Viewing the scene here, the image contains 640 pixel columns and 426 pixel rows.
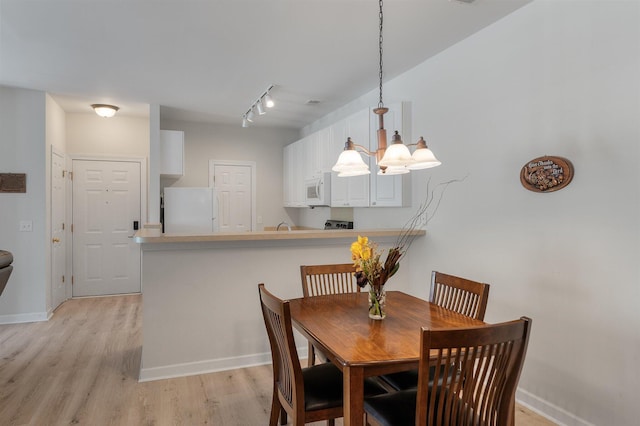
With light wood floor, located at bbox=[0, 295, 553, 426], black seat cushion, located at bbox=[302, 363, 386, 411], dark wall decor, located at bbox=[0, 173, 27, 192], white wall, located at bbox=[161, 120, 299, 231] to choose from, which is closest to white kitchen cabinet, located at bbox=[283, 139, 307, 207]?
white wall, located at bbox=[161, 120, 299, 231]

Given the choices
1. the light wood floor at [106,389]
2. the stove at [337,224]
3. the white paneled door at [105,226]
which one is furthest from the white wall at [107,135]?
the stove at [337,224]

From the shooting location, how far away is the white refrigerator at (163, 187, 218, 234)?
517 centimetres

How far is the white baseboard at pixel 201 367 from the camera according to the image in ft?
9.66

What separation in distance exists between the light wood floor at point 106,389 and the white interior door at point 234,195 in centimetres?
247

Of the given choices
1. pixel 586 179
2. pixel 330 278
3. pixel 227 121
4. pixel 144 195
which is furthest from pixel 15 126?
pixel 586 179

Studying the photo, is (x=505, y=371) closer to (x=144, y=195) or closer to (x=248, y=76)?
(x=248, y=76)

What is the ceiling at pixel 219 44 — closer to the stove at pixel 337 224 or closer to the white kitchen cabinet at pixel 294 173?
the white kitchen cabinet at pixel 294 173

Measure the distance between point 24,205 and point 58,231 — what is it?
0.72 m

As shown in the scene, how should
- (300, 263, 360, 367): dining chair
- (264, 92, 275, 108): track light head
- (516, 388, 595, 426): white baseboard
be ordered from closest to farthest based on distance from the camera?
(516, 388, 595, 426): white baseboard, (300, 263, 360, 367): dining chair, (264, 92, 275, 108): track light head

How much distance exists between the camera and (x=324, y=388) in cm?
182

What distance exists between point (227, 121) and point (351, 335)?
476 cm

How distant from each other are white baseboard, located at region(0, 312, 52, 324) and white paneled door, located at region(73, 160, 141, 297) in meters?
1.10

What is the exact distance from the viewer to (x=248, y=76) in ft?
12.7

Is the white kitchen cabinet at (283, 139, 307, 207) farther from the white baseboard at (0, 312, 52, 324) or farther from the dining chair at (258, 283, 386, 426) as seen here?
the dining chair at (258, 283, 386, 426)
